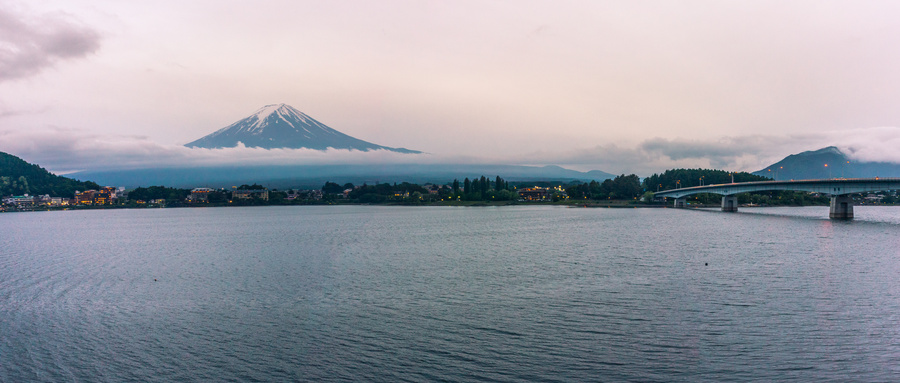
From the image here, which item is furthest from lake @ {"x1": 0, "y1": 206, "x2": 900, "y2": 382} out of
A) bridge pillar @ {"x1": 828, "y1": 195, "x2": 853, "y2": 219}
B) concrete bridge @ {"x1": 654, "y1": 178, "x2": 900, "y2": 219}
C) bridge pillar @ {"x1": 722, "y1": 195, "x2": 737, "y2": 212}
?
bridge pillar @ {"x1": 722, "y1": 195, "x2": 737, "y2": 212}

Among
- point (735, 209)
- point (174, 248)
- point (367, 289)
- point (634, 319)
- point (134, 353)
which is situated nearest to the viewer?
point (134, 353)

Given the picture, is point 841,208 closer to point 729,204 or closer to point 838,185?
point 838,185

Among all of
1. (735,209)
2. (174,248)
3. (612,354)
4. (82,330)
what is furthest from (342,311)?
(735,209)

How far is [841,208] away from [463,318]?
10172 centimetres

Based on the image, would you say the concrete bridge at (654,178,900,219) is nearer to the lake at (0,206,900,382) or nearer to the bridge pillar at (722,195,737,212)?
the bridge pillar at (722,195,737,212)

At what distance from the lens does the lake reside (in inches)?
624

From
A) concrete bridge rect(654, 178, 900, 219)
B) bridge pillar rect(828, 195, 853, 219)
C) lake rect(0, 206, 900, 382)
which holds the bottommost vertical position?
lake rect(0, 206, 900, 382)

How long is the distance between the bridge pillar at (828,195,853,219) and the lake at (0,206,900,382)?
61168 millimetres

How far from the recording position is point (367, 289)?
28859 millimetres

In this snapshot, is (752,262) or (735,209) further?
(735,209)

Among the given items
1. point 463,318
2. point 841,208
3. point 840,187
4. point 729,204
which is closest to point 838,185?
point 840,187

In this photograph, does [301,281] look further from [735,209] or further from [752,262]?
[735,209]

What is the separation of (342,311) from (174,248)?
41071 mm

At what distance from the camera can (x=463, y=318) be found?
71.1 ft
